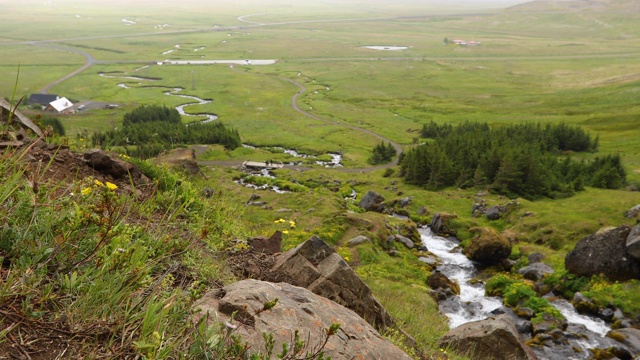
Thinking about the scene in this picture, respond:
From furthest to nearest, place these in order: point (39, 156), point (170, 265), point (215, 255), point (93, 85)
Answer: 1. point (93, 85)
2. point (39, 156)
3. point (215, 255)
4. point (170, 265)

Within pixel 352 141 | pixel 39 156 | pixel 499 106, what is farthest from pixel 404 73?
pixel 39 156

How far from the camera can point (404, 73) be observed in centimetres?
17550

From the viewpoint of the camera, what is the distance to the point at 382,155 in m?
84.1

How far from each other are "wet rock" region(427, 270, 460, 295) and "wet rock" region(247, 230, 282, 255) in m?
21.7

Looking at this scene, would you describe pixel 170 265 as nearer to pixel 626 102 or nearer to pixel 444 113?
pixel 444 113

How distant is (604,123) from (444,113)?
3699 centimetres

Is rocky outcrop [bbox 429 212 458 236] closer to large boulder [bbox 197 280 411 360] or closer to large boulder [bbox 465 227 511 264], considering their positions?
large boulder [bbox 465 227 511 264]

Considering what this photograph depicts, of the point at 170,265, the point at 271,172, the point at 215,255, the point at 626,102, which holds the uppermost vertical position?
the point at 170,265

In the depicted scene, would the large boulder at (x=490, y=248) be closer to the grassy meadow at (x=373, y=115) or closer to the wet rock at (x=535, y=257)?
the wet rock at (x=535, y=257)

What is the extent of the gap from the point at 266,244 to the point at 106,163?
4734mm

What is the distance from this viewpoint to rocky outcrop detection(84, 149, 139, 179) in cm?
1139

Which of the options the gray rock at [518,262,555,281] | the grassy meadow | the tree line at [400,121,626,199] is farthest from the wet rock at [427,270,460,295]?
the tree line at [400,121,626,199]

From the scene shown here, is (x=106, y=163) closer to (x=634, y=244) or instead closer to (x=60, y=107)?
(x=634, y=244)

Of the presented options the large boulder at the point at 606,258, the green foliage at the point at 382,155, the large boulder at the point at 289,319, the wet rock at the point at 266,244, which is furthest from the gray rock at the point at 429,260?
the green foliage at the point at 382,155
